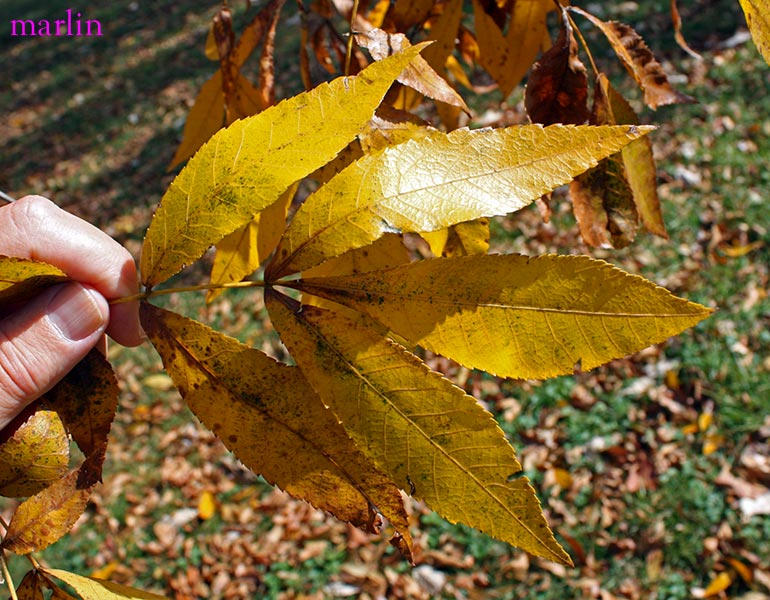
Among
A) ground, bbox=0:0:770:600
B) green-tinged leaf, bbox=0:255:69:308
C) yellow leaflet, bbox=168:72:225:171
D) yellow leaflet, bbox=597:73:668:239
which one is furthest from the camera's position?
ground, bbox=0:0:770:600

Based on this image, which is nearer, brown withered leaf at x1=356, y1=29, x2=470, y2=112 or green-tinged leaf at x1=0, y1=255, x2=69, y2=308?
green-tinged leaf at x1=0, y1=255, x2=69, y2=308

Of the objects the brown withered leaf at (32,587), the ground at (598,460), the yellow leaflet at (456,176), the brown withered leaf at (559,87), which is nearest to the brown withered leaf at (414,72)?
the brown withered leaf at (559,87)

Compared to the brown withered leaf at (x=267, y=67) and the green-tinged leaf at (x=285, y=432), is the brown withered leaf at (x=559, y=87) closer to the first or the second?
the brown withered leaf at (x=267, y=67)

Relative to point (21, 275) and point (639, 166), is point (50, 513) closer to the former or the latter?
point (21, 275)

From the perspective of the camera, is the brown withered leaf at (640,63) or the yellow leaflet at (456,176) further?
the brown withered leaf at (640,63)

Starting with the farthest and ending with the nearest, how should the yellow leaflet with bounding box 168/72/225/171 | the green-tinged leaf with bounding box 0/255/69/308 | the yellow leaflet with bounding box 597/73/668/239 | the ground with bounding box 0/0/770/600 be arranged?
the ground with bounding box 0/0/770/600
the yellow leaflet with bounding box 168/72/225/171
the yellow leaflet with bounding box 597/73/668/239
the green-tinged leaf with bounding box 0/255/69/308

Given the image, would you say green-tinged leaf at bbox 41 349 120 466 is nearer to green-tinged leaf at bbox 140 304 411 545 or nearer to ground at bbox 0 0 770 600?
green-tinged leaf at bbox 140 304 411 545

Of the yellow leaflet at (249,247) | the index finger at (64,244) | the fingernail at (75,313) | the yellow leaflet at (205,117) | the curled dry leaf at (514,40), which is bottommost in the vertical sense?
the fingernail at (75,313)

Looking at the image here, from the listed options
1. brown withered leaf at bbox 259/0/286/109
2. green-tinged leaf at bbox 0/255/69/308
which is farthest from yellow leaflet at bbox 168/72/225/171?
green-tinged leaf at bbox 0/255/69/308
